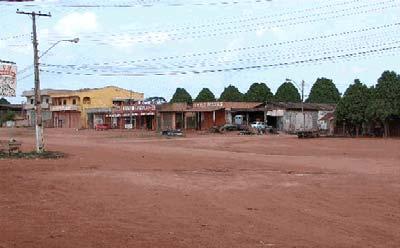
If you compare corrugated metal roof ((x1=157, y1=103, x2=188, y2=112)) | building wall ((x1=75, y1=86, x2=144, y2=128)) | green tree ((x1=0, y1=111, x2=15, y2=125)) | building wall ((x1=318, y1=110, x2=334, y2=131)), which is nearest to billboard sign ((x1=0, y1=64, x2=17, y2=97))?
corrugated metal roof ((x1=157, y1=103, x2=188, y2=112))

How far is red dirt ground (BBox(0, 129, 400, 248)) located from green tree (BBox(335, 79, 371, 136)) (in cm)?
4147

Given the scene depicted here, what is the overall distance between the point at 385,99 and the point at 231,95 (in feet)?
174

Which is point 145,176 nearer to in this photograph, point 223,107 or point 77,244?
point 77,244

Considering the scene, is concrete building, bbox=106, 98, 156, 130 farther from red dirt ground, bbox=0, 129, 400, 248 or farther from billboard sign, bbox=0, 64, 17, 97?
red dirt ground, bbox=0, 129, 400, 248

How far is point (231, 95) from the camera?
376 feet

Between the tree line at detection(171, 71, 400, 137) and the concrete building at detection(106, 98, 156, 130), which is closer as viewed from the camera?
the tree line at detection(171, 71, 400, 137)

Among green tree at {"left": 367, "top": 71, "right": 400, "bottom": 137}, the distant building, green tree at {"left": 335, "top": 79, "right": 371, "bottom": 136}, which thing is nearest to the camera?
green tree at {"left": 367, "top": 71, "right": 400, "bottom": 137}

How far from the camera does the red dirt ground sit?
1030 centimetres

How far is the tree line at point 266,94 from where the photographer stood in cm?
11119

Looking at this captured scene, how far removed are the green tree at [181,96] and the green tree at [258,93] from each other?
1277cm

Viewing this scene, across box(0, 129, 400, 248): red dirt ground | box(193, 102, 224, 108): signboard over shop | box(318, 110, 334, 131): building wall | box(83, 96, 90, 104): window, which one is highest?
box(83, 96, 90, 104): window

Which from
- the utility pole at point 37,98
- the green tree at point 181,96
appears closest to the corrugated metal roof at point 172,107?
the green tree at point 181,96

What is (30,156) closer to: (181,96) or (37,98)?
(37,98)

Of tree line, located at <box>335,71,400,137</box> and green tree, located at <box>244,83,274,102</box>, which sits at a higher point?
green tree, located at <box>244,83,274,102</box>
